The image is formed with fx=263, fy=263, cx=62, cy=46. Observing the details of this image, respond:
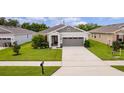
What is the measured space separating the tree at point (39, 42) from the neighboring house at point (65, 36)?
1149mm

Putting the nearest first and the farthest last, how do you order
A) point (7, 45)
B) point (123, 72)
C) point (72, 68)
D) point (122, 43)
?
1. point (123, 72)
2. point (72, 68)
3. point (7, 45)
4. point (122, 43)

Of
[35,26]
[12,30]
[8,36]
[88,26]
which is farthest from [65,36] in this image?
[8,36]

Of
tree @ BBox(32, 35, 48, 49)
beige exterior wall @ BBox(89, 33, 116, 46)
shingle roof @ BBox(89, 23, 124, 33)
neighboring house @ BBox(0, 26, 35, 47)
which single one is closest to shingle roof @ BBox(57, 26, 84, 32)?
tree @ BBox(32, 35, 48, 49)

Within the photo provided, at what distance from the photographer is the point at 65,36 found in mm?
33250

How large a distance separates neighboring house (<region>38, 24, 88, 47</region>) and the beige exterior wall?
2.30 meters

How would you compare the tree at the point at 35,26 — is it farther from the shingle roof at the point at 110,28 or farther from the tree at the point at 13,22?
the shingle roof at the point at 110,28

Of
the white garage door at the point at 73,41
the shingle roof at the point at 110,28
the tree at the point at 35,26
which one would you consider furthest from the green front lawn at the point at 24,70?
the white garage door at the point at 73,41

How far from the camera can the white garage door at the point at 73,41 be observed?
3288 centimetres

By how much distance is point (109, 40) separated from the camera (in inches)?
1206
